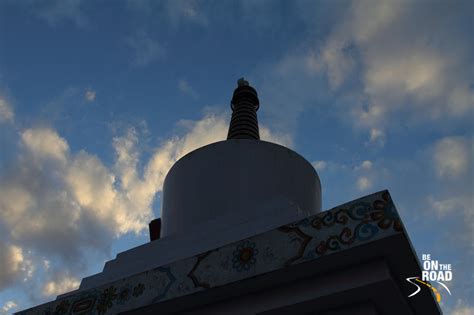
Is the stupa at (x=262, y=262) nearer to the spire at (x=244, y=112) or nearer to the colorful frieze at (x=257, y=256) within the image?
the colorful frieze at (x=257, y=256)

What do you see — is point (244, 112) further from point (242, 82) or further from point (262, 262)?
point (262, 262)

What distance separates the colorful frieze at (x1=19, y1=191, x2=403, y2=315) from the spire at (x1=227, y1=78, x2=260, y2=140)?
4604 mm

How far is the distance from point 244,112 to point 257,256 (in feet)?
18.8

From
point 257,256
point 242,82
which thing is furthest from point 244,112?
point 257,256

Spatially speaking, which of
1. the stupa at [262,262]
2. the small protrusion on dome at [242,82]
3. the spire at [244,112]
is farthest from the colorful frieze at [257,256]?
the small protrusion on dome at [242,82]

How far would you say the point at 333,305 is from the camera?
434 cm

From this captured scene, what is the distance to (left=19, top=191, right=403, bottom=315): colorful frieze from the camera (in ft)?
13.8

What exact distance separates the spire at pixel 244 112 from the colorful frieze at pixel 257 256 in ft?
15.1

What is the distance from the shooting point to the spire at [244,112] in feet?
31.0

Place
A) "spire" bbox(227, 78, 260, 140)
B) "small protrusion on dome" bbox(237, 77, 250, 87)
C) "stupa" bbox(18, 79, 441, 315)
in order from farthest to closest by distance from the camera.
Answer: "small protrusion on dome" bbox(237, 77, 250, 87)
"spire" bbox(227, 78, 260, 140)
"stupa" bbox(18, 79, 441, 315)

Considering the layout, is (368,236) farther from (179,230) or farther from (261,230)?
(179,230)

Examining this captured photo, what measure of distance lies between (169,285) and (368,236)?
2162mm

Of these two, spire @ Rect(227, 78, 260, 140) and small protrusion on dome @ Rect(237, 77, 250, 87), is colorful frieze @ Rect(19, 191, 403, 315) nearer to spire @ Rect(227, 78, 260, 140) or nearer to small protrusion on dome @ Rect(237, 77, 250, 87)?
spire @ Rect(227, 78, 260, 140)

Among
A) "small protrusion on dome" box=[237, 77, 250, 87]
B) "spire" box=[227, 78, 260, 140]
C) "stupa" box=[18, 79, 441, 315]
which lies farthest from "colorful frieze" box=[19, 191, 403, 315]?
"small protrusion on dome" box=[237, 77, 250, 87]
